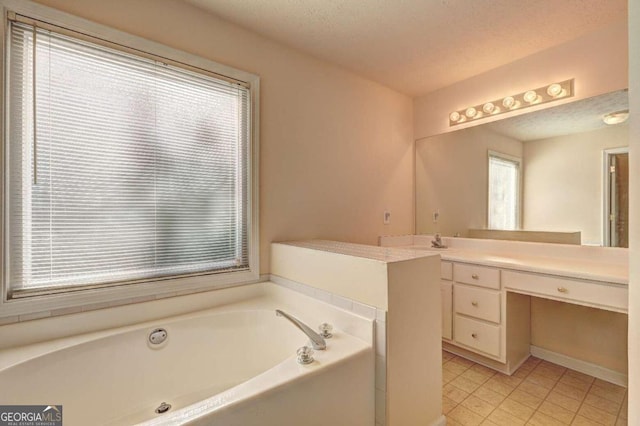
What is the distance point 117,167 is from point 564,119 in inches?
121

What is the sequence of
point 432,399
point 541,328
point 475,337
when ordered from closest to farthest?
1. point 432,399
2. point 475,337
3. point 541,328

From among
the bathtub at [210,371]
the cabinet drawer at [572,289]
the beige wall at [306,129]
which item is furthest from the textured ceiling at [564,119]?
the bathtub at [210,371]

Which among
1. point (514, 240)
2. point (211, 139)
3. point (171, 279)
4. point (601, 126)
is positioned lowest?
point (171, 279)

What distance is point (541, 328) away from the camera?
91.7 inches

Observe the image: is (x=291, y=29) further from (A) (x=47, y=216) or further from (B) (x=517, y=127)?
(B) (x=517, y=127)

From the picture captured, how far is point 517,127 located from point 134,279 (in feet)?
9.98

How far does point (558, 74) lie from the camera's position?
2.14m

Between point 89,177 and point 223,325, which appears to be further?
point 223,325

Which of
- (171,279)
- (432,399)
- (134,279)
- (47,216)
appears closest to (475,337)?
(432,399)

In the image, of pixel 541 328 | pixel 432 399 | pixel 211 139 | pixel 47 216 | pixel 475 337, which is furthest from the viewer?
pixel 541 328

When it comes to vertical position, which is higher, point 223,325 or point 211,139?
point 211,139

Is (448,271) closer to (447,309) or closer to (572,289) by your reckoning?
(447,309)

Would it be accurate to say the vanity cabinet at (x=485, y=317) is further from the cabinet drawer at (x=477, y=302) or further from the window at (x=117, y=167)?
the window at (x=117, y=167)

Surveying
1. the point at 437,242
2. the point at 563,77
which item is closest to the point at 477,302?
the point at 437,242
